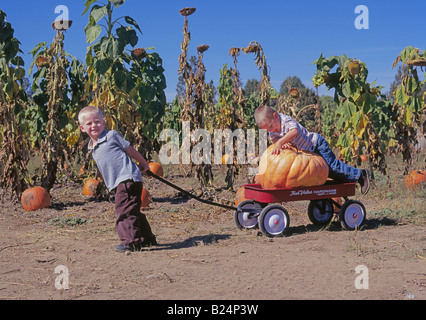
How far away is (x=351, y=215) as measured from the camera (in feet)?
18.6

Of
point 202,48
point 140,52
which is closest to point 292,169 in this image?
point 202,48

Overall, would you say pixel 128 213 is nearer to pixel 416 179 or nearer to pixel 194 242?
pixel 194 242

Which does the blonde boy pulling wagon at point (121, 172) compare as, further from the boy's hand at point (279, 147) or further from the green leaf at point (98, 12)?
the green leaf at point (98, 12)

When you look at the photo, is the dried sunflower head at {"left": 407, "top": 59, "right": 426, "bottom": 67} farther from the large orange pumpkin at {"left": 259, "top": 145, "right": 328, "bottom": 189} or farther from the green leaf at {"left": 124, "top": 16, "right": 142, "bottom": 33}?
the green leaf at {"left": 124, "top": 16, "right": 142, "bottom": 33}

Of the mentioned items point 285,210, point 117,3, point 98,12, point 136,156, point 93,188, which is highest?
point 117,3

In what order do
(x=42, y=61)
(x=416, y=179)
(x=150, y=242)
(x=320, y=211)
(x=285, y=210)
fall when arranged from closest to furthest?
(x=150, y=242) < (x=285, y=210) < (x=320, y=211) < (x=42, y=61) < (x=416, y=179)

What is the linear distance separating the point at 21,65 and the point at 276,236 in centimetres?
582

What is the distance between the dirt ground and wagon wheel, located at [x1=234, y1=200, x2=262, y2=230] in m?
0.13

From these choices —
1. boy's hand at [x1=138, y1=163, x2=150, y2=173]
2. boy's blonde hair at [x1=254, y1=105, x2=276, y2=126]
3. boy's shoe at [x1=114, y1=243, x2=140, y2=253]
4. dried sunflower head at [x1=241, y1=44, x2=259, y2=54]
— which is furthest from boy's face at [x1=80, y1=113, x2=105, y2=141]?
dried sunflower head at [x1=241, y1=44, x2=259, y2=54]

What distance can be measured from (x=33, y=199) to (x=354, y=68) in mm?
5860

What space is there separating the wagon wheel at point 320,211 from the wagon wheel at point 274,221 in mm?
774

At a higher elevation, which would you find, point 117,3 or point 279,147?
point 117,3

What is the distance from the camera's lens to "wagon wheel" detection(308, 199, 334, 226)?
19.7 ft
